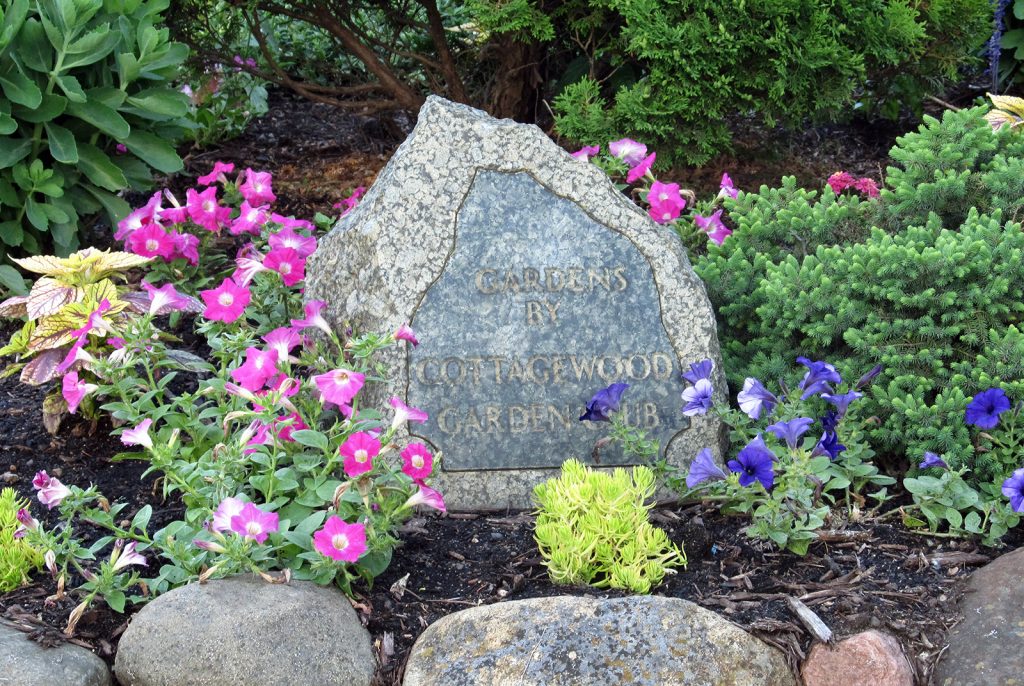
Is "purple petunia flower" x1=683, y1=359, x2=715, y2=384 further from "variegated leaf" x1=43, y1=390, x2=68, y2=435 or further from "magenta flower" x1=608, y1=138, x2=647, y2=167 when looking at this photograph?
"variegated leaf" x1=43, y1=390, x2=68, y2=435

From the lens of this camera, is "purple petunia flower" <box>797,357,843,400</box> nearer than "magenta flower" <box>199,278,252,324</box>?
Yes

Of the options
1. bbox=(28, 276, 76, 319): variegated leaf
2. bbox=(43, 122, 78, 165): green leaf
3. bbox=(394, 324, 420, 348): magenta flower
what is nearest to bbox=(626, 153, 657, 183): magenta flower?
bbox=(394, 324, 420, 348): magenta flower

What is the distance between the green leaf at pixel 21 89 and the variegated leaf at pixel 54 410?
3.93 feet

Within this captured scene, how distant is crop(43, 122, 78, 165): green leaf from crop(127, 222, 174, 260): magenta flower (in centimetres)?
43

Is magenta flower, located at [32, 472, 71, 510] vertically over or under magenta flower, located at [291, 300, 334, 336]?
under

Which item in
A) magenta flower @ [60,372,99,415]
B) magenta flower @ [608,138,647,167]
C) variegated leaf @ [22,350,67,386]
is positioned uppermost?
magenta flower @ [608,138,647,167]

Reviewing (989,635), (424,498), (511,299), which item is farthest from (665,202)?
(989,635)

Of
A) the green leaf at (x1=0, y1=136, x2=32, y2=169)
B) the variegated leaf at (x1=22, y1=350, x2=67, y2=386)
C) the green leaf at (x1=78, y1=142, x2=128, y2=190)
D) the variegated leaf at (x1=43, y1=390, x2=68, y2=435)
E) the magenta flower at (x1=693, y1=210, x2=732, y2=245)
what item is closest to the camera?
the variegated leaf at (x1=22, y1=350, x2=67, y2=386)

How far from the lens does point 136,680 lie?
2820mm

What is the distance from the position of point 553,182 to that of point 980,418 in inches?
59.7

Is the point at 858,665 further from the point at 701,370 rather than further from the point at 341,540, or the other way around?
the point at 341,540

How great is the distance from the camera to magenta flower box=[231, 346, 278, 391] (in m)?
3.29

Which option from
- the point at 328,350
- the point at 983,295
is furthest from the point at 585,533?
the point at 983,295

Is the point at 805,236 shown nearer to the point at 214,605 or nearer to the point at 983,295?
the point at 983,295
